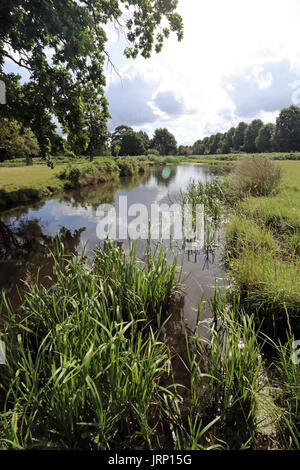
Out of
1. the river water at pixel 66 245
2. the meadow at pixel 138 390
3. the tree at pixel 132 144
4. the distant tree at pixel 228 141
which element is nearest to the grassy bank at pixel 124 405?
the meadow at pixel 138 390

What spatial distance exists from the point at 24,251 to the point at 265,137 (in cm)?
7401

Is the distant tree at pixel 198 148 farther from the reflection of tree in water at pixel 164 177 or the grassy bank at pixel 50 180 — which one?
the grassy bank at pixel 50 180

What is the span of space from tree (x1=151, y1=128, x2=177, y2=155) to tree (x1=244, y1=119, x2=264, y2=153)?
34477 millimetres

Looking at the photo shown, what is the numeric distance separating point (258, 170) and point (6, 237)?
1096 centimetres

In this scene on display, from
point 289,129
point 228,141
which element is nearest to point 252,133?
point 289,129

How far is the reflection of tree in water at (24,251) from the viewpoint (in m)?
4.94

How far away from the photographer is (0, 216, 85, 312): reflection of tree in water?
4.94 metres

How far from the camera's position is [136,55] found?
31.5ft

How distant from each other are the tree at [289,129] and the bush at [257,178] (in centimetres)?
5859

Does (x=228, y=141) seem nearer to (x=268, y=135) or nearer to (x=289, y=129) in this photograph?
(x=268, y=135)

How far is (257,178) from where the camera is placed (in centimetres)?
1016

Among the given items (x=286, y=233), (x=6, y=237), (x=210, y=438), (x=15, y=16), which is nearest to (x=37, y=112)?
(x=15, y=16)

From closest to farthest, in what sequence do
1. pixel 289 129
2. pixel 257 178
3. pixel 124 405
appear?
pixel 124 405 → pixel 257 178 → pixel 289 129

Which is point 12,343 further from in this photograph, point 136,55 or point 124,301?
point 136,55
